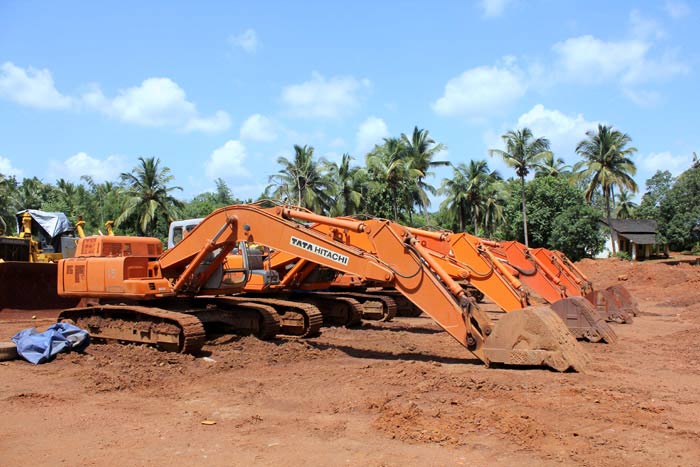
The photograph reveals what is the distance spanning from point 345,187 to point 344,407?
40742 millimetres

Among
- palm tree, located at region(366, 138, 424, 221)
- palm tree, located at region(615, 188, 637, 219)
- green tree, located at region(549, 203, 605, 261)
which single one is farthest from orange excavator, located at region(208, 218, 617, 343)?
palm tree, located at region(615, 188, 637, 219)

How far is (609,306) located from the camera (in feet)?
47.4

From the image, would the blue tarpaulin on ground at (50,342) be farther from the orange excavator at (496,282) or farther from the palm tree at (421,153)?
the palm tree at (421,153)

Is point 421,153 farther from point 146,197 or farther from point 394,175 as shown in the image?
point 146,197

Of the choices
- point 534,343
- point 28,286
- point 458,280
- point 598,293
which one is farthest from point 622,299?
point 28,286

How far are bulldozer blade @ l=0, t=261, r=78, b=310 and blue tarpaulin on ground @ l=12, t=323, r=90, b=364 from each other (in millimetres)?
5007

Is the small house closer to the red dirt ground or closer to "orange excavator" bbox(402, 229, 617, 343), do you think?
"orange excavator" bbox(402, 229, 617, 343)

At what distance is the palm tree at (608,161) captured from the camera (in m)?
45.3

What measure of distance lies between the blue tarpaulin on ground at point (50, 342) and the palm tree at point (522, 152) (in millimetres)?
37850

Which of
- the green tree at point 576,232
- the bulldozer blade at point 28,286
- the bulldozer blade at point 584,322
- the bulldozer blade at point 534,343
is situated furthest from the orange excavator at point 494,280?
the green tree at point 576,232

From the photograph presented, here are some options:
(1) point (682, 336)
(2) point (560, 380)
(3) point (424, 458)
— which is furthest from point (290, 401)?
(1) point (682, 336)

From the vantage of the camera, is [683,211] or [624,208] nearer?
[683,211]

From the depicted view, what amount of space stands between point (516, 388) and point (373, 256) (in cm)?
282

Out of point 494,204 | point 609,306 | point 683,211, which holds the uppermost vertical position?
point 494,204
